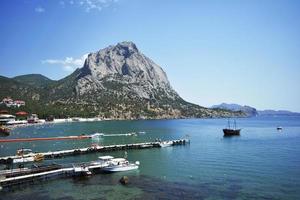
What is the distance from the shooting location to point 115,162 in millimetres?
71625

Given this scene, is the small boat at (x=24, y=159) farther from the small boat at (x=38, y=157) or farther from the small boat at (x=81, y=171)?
the small boat at (x=81, y=171)

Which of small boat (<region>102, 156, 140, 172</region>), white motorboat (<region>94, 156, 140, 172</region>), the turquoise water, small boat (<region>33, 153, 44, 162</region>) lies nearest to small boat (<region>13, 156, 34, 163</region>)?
small boat (<region>33, 153, 44, 162</region>)

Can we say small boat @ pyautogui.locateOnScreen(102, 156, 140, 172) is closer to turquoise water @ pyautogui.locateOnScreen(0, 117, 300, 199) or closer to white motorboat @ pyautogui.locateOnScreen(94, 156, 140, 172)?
white motorboat @ pyautogui.locateOnScreen(94, 156, 140, 172)

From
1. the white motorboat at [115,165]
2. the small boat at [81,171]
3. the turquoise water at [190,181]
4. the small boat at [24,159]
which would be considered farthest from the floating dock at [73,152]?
the small boat at [81,171]

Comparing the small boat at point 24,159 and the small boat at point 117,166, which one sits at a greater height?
the small boat at point 24,159

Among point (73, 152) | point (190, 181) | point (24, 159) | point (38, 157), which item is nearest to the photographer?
point (190, 181)

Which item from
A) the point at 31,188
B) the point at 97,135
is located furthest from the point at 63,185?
the point at 97,135

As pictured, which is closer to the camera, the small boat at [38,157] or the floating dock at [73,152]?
the floating dock at [73,152]

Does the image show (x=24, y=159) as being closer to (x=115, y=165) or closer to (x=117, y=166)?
(x=115, y=165)

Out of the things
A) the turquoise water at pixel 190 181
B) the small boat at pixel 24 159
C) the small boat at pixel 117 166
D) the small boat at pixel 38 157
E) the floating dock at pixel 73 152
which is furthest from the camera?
the small boat at pixel 38 157

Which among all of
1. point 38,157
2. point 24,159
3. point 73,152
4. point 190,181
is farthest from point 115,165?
point 24,159

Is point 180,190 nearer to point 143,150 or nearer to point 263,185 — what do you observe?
point 263,185

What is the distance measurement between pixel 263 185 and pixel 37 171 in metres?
43.9

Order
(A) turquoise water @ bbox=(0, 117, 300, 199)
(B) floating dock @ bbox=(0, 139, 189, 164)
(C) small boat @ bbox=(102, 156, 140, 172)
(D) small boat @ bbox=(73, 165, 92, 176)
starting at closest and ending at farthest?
(A) turquoise water @ bbox=(0, 117, 300, 199) → (D) small boat @ bbox=(73, 165, 92, 176) → (C) small boat @ bbox=(102, 156, 140, 172) → (B) floating dock @ bbox=(0, 139, 189, 164)
